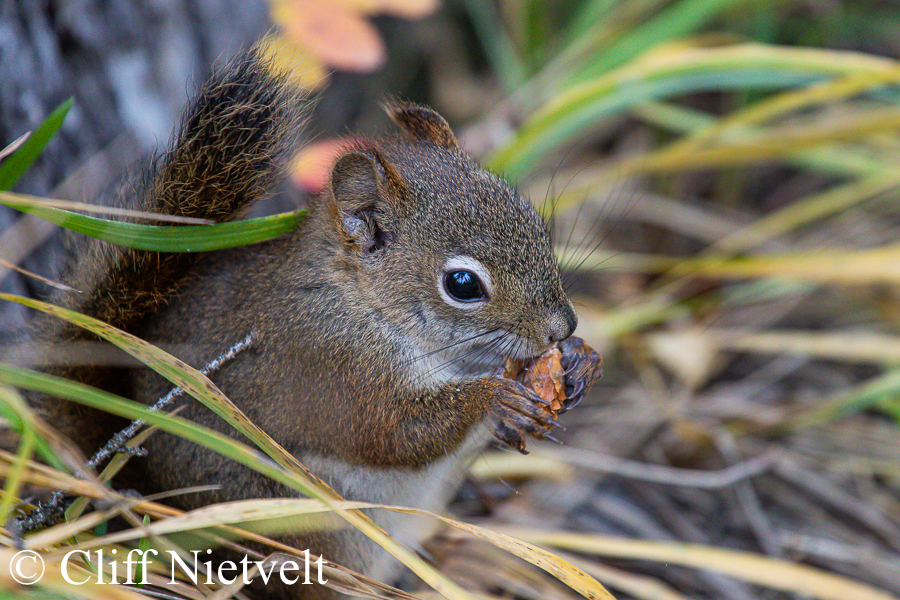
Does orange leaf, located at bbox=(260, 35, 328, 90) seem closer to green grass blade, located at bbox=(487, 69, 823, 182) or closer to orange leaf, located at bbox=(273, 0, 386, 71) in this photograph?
orange leaf, located at bbox=(273, 0, 386, 71)

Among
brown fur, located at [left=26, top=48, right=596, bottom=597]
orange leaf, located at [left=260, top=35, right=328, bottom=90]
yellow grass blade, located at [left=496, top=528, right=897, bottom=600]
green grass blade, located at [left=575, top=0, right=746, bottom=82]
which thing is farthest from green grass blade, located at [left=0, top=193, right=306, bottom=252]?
green grass blade, located at [left=575, top=0, right=746, bottom=82]

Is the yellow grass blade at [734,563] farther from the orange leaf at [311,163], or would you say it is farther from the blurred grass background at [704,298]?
the orange leaf at [311,163]

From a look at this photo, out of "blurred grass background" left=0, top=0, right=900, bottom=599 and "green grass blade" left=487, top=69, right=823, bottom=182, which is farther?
"green grass blade" left=487, top=69, right=823, bottom=182

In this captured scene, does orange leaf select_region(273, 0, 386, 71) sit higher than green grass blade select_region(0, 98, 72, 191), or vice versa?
orange leaf select_region(273, 0, 386, 71)

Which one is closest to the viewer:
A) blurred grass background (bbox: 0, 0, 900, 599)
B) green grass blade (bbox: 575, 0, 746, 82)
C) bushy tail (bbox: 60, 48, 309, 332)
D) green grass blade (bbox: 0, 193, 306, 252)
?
green grass blade (bbox: 0, 193, 306, 252)

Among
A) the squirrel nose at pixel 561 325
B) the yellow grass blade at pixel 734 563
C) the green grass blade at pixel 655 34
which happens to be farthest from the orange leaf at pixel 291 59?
the green grass blade at pixel 655 34

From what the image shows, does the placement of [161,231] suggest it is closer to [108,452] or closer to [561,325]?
[108,452]
